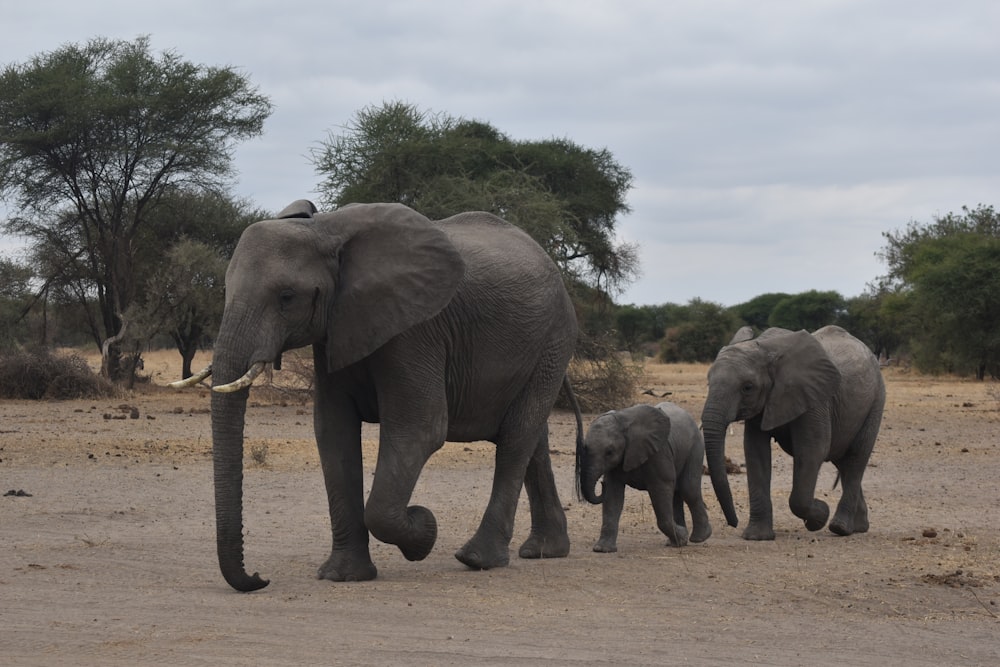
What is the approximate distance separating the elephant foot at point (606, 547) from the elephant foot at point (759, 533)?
145cm

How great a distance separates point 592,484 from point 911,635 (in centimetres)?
350

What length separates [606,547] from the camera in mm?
9703

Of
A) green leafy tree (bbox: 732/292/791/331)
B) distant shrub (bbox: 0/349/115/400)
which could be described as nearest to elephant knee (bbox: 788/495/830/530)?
distant shrub (bbox: 0/349/115/400)

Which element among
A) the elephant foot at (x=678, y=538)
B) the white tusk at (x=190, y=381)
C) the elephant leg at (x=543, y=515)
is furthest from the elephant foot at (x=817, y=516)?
the white tusk at (x=190, y=381)

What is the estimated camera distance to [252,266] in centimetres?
720

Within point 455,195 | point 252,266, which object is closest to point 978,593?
point 252,266

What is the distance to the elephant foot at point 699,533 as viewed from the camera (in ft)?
34.1

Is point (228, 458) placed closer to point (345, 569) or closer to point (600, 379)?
point (345, 569)

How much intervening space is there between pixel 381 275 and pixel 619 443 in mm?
2917

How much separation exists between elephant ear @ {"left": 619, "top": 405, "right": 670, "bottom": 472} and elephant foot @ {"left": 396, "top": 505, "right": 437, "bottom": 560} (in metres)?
2.25

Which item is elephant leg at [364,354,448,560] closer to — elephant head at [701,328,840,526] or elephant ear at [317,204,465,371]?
elephant ear at [317,204,465,371]

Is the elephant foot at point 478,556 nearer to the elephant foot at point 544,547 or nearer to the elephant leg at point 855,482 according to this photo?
the elephant foot at point 544,547

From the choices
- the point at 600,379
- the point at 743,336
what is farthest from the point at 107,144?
the point at 743,336

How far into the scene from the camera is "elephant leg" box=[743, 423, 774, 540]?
1064cm
